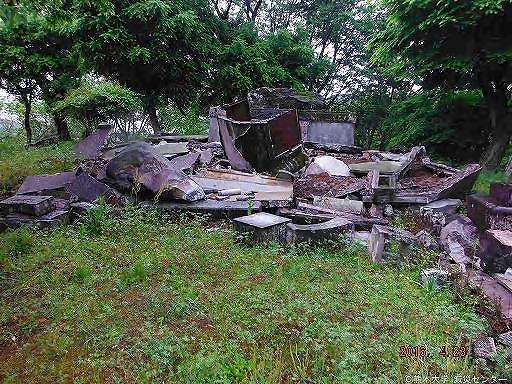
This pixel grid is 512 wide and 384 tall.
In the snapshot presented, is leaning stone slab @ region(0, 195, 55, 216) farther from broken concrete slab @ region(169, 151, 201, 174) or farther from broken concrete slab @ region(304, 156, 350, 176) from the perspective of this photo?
broken concrete slab @ region(304, 156, 350, 176)

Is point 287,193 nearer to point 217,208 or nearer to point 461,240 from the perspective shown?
point 217,208

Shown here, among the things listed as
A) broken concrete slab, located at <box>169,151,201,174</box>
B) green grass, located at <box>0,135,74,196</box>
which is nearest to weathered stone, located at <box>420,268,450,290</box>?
broken concrete slab, located at <box>169,151,201,174</box>

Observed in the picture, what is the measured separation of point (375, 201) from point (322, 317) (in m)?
3.66

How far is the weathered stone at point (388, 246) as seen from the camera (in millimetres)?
4590

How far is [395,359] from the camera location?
107 inches

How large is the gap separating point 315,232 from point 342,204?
173 centimetres

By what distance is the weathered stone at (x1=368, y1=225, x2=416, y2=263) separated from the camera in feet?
15.1

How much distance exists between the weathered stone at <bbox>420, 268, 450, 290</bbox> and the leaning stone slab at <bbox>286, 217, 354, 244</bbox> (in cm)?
126

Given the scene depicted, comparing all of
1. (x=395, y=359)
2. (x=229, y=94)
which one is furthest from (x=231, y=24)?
(x=395, y=359)

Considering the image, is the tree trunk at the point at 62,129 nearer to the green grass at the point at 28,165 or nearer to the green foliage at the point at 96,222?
the green grass at the point at 28,165

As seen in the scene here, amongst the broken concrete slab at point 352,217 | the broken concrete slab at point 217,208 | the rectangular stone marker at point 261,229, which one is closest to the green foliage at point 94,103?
the broken concrete slab at point 217,208

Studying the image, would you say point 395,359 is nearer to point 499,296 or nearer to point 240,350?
point 240,350

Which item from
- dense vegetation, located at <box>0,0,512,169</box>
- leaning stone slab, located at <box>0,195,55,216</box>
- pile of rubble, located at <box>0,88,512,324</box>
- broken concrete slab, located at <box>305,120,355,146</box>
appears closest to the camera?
pile of rubble, located at <box>0,88,512,324</box>

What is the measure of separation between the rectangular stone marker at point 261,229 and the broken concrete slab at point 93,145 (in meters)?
6.26
